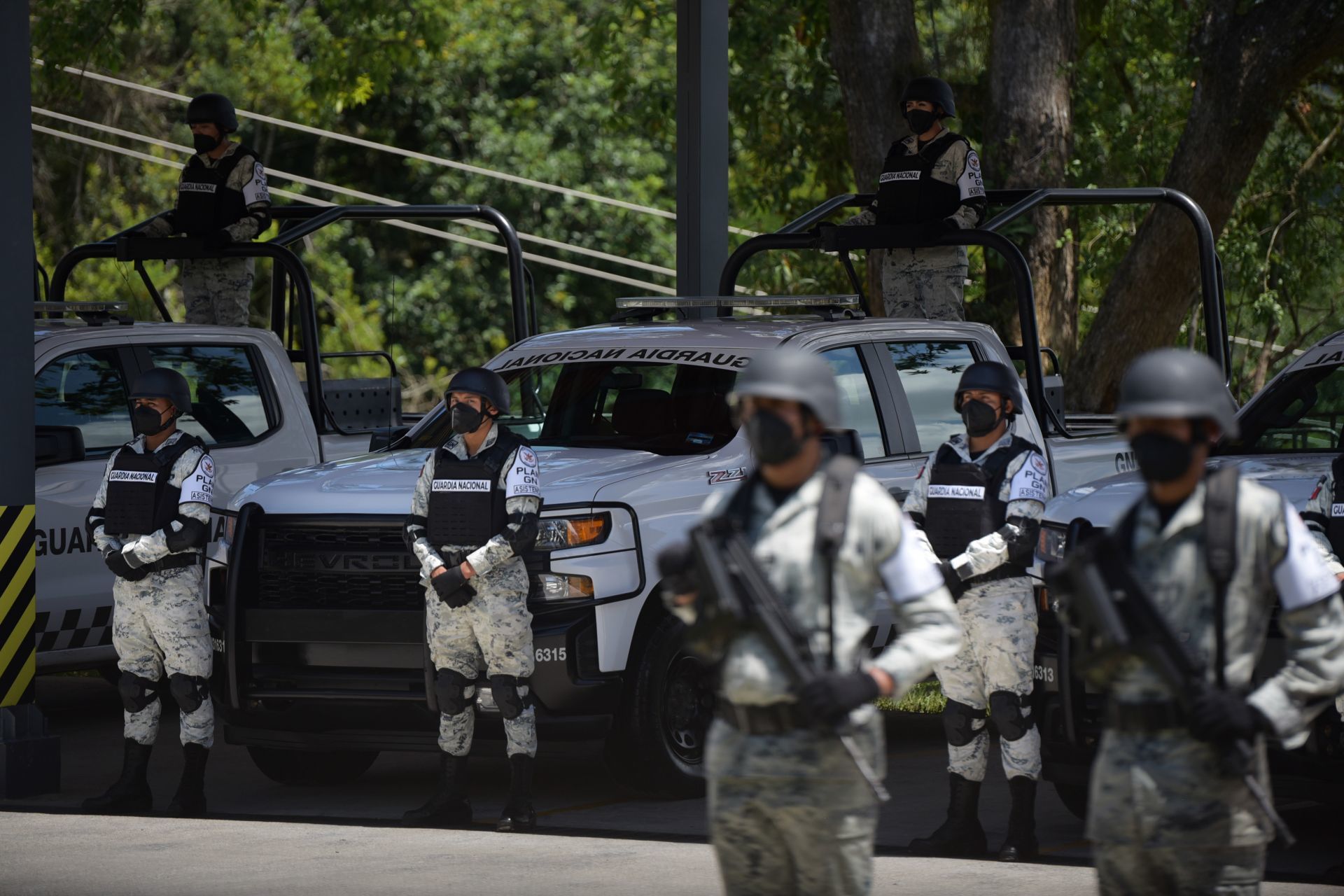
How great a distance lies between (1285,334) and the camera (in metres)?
23.7

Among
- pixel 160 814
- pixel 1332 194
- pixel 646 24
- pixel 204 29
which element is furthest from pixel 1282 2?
pixel 204 29

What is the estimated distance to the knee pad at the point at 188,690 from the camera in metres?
8.49

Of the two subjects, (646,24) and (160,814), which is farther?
(646,24)

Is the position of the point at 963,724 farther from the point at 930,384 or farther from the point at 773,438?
the point at 773,438

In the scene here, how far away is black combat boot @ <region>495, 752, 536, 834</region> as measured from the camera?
26.3ft

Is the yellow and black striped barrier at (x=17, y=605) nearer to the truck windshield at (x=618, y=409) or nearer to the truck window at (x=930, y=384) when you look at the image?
the truck windshield at (x=618, y=409)

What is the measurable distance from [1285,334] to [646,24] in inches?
324

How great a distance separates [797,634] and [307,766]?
5.31 meters

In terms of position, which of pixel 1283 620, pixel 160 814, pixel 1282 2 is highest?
pixel 1282 2

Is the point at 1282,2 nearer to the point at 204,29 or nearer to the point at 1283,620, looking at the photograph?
the point at 1283,620

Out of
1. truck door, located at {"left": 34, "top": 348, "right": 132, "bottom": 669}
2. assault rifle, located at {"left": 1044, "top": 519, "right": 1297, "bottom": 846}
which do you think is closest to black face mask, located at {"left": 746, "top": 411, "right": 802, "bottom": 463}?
assault rifle, located at {"left": 1044, "top": 519, "right": 1297, "bottom": 846}

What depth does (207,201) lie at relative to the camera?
1191 centimetres

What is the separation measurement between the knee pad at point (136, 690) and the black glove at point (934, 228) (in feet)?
15.0

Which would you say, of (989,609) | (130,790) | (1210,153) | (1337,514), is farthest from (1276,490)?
(1210,153)
